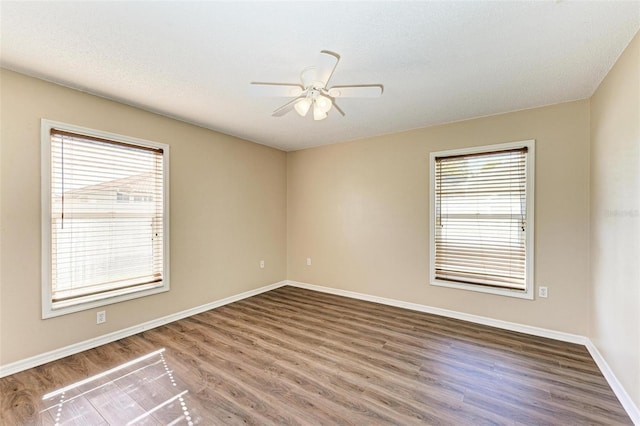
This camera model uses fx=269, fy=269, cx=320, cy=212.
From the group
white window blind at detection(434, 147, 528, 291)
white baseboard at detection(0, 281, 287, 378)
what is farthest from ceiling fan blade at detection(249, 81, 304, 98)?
white baseboard at detection(0, 281, 287, 378)

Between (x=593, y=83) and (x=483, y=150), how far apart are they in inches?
40.7

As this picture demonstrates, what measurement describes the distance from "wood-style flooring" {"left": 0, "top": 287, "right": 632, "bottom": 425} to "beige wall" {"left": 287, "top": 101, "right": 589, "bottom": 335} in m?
0.45

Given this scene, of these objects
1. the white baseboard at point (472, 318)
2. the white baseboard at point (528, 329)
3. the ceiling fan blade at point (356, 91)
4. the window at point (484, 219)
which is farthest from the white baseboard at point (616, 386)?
the ceiling fan blade at point (356, 91)

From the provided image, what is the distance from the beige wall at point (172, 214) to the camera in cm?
221

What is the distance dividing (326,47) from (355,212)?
269cm

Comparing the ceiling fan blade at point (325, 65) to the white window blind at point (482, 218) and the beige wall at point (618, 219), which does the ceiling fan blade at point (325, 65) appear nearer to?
the beige wall at point (618, 219)

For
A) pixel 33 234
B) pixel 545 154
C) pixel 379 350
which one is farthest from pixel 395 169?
pixel 33 234

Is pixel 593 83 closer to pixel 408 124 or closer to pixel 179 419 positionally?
pixel 408 124

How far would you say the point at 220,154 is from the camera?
383cm

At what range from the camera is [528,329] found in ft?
9.73

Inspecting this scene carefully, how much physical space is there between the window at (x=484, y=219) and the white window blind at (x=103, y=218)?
3471 mm

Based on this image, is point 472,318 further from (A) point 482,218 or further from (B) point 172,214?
(B) point 172,214

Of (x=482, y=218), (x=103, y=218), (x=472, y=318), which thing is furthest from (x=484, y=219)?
(x=103, y=218)

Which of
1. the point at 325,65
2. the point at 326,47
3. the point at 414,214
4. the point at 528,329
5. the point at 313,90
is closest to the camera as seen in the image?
the point at 325,65
